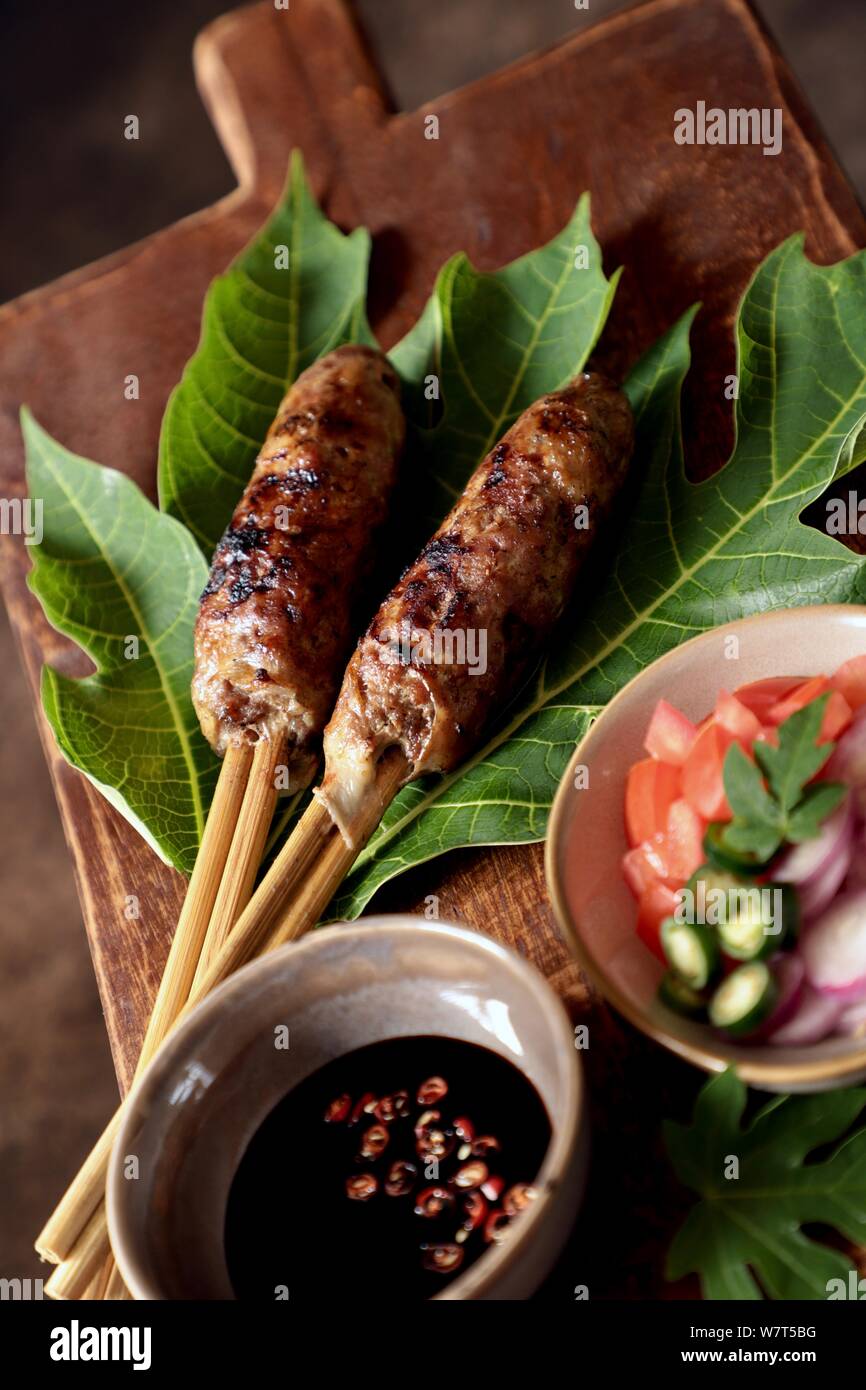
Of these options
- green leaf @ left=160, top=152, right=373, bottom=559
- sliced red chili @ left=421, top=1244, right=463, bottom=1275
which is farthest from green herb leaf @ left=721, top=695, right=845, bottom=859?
green leaf @ left=160, top=152, right=373, bottom=559

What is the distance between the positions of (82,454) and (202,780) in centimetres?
131

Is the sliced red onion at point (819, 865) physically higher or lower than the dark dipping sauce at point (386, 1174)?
higher

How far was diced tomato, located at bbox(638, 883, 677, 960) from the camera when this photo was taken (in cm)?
217

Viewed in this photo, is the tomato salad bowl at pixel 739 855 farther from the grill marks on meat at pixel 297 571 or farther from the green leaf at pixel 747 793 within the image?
the grill marks on meat at pixel 297 571

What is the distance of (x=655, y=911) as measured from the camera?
2195 millimetres

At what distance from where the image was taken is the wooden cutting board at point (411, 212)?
10.4ft

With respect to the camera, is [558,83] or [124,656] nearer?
[124,656]

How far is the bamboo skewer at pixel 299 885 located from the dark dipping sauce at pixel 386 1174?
0.34m

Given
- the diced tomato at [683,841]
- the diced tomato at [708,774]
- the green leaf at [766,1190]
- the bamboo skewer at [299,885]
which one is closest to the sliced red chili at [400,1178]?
the green leaf at [766,1190]

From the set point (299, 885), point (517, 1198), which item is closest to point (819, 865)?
point (517, 1198)

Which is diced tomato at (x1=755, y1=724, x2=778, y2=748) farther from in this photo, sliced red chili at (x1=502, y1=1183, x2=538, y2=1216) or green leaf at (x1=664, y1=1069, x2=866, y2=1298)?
sliced red chili at (x1=502, y1=1183, x2=538, y2=1216)
